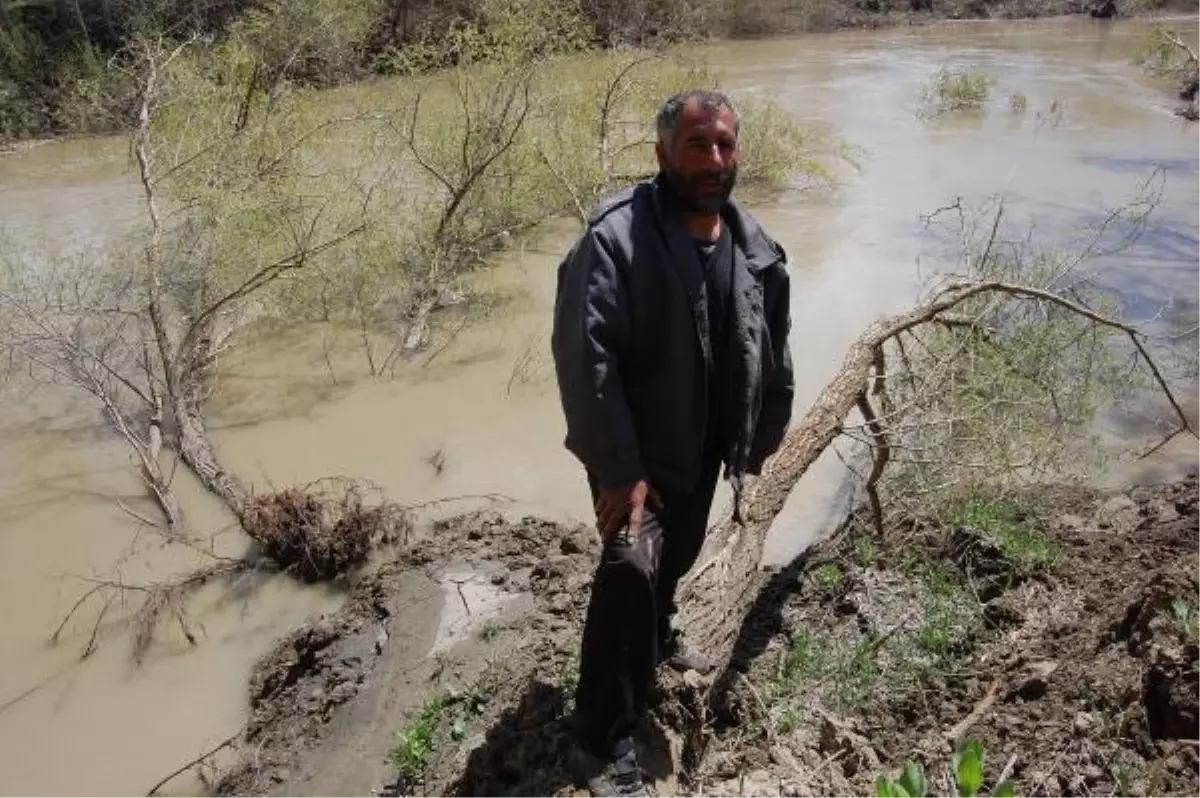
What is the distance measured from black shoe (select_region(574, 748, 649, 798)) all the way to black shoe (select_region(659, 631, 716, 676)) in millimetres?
507

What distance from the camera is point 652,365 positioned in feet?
8.00

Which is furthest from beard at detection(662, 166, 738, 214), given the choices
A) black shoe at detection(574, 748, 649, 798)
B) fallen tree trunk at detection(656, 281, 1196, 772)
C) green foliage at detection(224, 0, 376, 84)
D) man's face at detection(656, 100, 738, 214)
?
green foliage at detection(224, 0, 376, 84)

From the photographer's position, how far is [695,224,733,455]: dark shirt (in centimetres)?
247

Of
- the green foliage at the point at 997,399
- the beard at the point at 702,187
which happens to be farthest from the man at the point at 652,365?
the green foliage at the point at 997,399

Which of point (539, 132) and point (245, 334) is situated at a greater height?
point (539, 132)

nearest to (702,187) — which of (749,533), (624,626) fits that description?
(624,626)

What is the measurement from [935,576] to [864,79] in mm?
18126

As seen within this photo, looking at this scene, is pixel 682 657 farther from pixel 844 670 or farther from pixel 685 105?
pixel 685 105

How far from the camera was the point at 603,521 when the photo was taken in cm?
247

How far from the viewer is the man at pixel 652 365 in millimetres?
2316

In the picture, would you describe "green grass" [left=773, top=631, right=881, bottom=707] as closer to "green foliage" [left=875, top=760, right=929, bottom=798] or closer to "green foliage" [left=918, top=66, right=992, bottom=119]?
"green foliage" [left=875, top=760, right=929, bottom=798]

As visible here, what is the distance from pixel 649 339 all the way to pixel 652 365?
0.07m

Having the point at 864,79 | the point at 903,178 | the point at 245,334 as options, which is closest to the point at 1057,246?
the point at 903,178

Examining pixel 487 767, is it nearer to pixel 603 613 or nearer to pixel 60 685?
pixel 603 613
